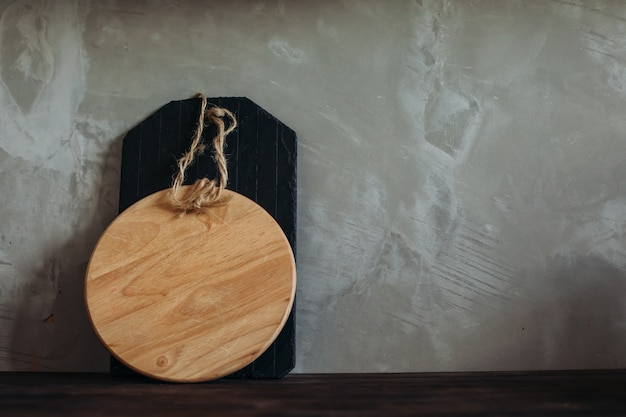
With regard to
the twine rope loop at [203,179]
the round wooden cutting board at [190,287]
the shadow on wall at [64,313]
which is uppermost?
the twine rope loop at [203,179]

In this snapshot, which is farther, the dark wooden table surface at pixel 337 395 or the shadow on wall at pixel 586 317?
the shadow on wall at pixel 586 317

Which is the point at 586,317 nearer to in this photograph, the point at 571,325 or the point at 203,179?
the point at 571,325

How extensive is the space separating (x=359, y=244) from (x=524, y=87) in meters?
0.45

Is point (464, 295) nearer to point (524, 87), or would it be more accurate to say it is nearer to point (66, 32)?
point (524, 87)

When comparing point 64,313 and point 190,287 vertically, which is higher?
point 190,287

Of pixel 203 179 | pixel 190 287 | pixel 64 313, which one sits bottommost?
pixel 64 313

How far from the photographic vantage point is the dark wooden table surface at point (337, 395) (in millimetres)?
908

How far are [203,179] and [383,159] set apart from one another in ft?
1.16

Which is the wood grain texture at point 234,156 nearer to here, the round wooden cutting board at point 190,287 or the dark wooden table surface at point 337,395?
the round wooden cutting board at point 190,287

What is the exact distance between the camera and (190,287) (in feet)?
3.94

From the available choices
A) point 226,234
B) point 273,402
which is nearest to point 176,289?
point 226,234

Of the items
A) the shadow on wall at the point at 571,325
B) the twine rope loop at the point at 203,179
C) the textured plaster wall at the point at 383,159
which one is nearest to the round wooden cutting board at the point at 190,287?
the twine rope loop at the point at 203,179

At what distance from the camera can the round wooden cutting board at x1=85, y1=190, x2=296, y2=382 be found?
115 centimetres

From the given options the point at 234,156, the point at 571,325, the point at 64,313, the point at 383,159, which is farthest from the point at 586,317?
the point at 64,313
